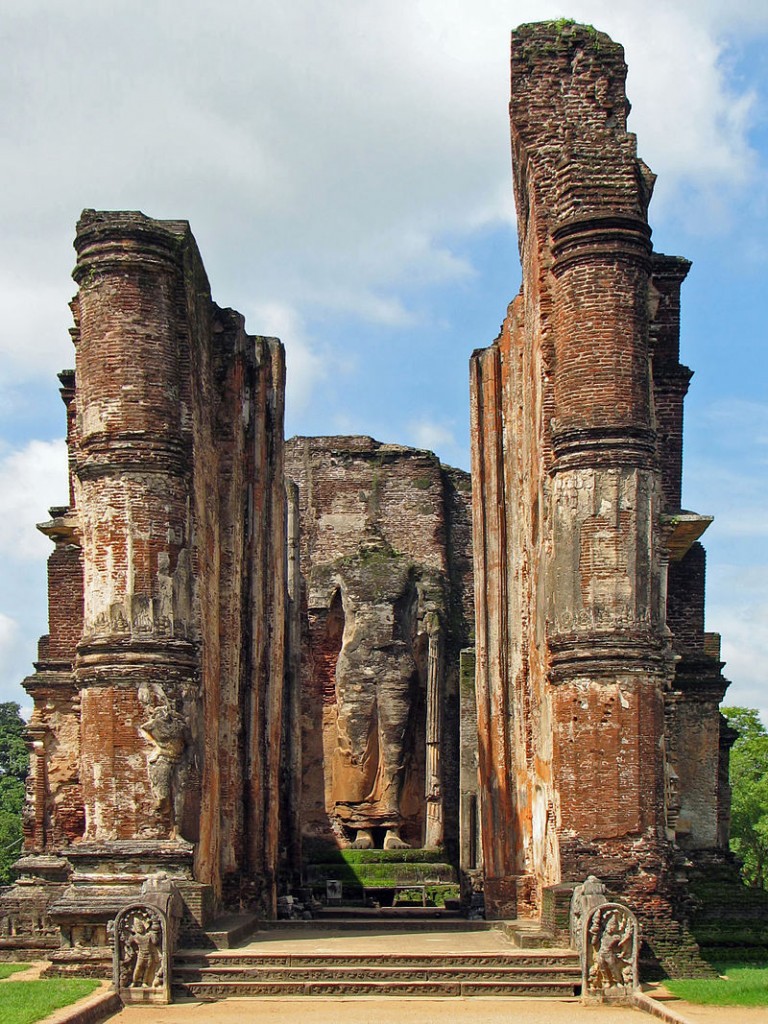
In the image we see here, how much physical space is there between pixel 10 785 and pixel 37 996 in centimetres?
3310

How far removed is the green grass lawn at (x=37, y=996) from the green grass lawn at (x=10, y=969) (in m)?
0.90

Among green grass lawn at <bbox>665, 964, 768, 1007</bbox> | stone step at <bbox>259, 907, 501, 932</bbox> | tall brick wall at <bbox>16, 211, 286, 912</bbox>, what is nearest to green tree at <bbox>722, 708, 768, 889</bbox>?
stone step at <bbox>259, 907, 501, 932</bbox>

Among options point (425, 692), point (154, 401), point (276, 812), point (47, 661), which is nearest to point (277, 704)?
point (276, 812)

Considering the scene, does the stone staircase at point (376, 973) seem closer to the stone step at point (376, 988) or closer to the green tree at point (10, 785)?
the stone step at point (376, 988)

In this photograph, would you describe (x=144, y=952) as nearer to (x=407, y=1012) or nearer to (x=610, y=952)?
(x=407, y=1012)

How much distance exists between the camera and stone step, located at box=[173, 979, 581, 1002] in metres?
13.0

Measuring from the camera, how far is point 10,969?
14.8 metres

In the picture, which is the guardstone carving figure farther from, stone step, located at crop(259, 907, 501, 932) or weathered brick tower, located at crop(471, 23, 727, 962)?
stone step, located at crop(259, 907, 501, 932)

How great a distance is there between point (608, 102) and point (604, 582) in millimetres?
5109

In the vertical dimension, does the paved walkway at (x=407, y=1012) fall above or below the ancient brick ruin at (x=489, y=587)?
below

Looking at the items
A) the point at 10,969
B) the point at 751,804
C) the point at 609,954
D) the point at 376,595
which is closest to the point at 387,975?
the point at 609,954

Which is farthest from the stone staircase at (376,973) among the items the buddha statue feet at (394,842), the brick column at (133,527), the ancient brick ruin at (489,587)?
the buddha statue feet at (394,842)

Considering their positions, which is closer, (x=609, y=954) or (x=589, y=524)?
(x=609, y=954)

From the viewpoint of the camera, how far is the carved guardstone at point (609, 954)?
12828mm
